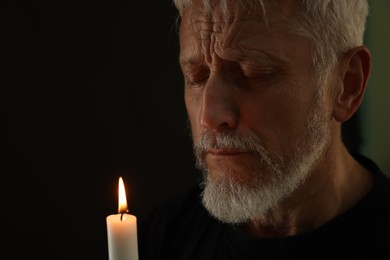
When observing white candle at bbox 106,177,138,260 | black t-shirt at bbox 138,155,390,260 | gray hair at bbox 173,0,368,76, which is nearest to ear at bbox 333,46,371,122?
gray hair at bbox 173,0,368,76

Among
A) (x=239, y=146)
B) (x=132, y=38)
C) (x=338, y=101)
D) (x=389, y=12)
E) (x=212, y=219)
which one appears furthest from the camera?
(x=389, y=12)

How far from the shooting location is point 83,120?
1.64 m

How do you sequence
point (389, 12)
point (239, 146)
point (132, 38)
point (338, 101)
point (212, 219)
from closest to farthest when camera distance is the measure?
1. point (239, 146)
2. point (338, 101)
3. point (212, 219)
4. point (132, 38)
5. point (389, 12)

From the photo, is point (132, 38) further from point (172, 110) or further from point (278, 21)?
point (278, 21)

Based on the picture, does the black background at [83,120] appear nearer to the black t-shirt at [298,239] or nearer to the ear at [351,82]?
the black t-shirt at [298,239]

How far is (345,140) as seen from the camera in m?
1.95

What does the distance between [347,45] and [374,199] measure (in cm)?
37

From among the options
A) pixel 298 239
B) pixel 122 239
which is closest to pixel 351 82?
pixel 298 239

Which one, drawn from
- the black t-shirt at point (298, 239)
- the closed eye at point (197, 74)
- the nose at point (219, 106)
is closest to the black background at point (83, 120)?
the black t-shirt at point (298, 239)

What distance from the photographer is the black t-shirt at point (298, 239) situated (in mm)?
1219

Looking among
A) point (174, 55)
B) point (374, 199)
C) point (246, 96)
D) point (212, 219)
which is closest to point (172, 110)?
point (174, 55)

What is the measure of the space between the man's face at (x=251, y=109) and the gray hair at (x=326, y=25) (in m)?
0.02

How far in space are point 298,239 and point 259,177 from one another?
Answer: 17 cm

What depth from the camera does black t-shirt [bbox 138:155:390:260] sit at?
4.00ft
